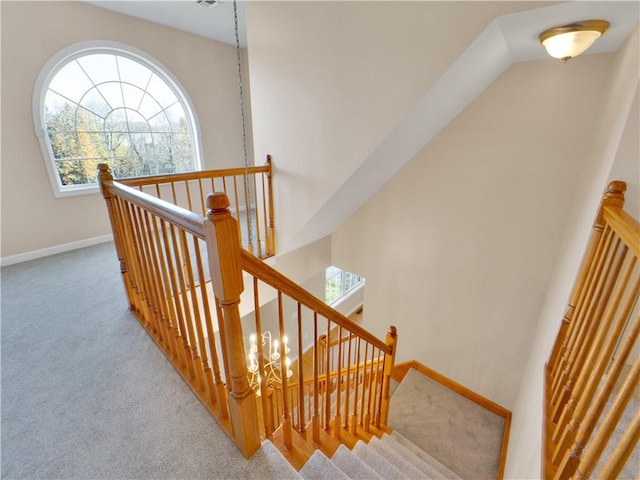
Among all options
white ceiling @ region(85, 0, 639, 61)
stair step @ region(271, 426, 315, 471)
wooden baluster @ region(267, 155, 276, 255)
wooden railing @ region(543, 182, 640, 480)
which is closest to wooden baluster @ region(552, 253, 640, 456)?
wooden railing @ region(543, 182, 640, 480)

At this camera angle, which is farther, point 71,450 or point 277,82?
point 277,82

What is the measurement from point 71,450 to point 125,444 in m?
0.21

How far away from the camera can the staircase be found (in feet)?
6.02

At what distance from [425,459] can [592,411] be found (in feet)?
6.58

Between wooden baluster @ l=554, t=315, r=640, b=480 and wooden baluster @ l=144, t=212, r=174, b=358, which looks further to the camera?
wooden baluster @ l=144, t=212, r=174, b=358

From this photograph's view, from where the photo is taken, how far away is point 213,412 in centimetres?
137

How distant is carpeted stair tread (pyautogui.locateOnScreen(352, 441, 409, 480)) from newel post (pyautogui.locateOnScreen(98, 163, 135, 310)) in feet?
6.28

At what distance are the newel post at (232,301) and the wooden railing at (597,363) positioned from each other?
1138 millimetres

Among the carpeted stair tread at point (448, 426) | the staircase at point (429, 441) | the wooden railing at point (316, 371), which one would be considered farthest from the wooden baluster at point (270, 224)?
the carpeted stair tread at point (448, 426)

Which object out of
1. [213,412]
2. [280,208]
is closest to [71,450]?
[213,412]

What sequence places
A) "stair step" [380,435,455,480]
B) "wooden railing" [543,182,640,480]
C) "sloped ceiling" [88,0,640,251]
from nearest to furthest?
1. "wooden railing" [543,182,640,480]
2. "sloped ceiling" [88,0,640,251]
3. "stair step" [380,435,455,480]

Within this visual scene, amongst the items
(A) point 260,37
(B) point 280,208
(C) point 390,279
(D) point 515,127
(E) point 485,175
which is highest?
(A) point 260,37

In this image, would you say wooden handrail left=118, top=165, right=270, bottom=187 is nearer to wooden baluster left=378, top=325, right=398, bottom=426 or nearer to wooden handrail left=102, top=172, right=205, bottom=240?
wooden handrail left=102, top=172, right=205, bottom=240

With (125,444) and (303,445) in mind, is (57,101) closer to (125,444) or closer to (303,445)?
(125,444)
